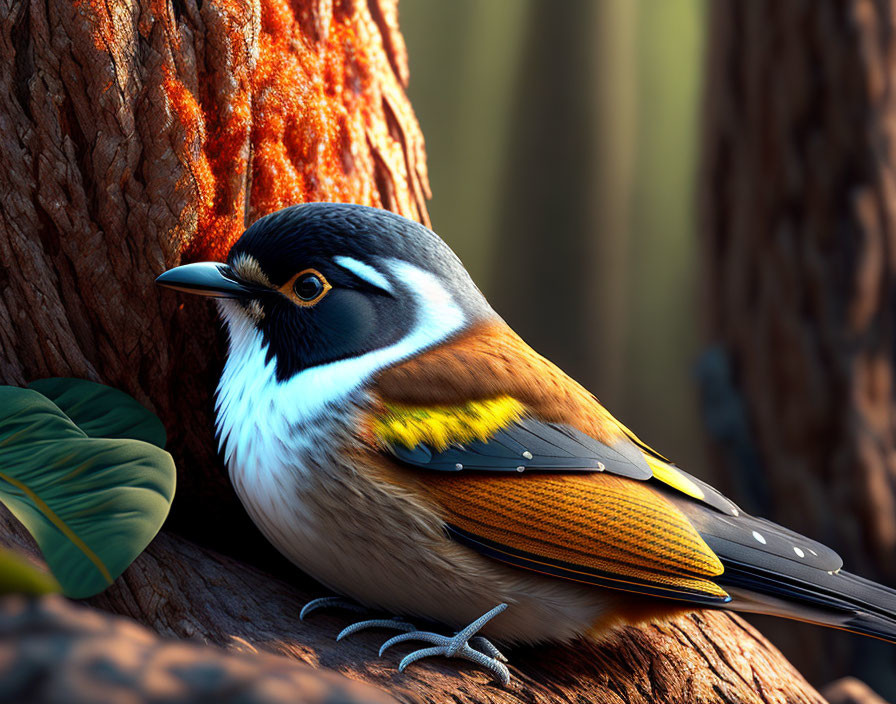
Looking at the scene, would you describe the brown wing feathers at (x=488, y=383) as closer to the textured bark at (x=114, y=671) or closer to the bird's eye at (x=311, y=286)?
the bird's eye at (x=311, y=286)

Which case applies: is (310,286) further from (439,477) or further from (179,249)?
(439,477)

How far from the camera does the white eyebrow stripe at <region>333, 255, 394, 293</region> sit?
139 centimetres

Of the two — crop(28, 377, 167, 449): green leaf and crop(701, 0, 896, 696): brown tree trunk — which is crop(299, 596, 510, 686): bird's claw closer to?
crop(28, 377, 167, 449): green leaf

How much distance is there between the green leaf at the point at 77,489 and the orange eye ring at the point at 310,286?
0.36 m

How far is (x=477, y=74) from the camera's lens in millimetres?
5855

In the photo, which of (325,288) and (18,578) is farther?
(325,288)

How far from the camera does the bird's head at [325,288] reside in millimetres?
1381

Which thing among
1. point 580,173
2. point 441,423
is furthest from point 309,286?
point 580,173

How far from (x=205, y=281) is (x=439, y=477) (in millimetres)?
525

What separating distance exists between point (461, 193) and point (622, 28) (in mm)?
1681

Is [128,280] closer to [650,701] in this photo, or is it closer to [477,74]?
[650,701]

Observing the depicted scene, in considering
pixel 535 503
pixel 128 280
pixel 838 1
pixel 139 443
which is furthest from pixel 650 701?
pixel 838 1

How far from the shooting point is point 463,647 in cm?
126

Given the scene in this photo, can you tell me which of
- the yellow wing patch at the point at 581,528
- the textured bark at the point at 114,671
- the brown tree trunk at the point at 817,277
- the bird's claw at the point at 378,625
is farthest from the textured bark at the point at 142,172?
the brown tree trunk at the point at 817,277
